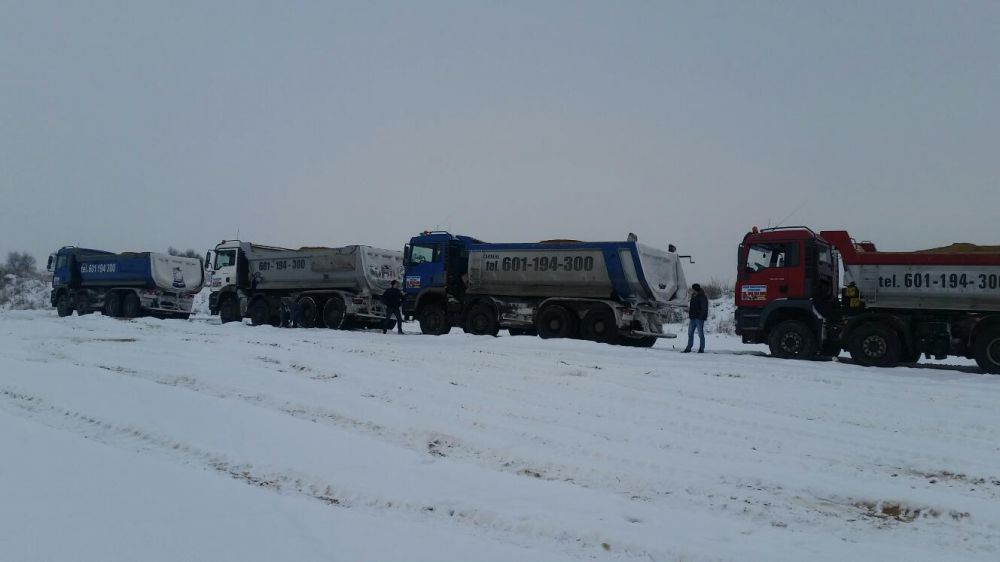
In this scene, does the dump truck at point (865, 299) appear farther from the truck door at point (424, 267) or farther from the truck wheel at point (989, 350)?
the truck door at point (424, 267)

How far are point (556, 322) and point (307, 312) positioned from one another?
8626mm

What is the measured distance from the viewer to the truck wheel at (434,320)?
20.4m

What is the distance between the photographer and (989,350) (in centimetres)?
1342

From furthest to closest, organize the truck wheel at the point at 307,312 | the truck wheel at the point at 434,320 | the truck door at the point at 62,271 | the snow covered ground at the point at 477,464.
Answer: the truck door at the point at 62,271 < the truck wheel at the point at 307,312 < the truck wheel at the point at 434,320 < the snow covered ground at the point at 477,464

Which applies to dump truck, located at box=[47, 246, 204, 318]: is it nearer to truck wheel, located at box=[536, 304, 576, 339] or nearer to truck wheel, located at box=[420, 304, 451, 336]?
truck wheel, located at box=[420, 304, 451, 336]

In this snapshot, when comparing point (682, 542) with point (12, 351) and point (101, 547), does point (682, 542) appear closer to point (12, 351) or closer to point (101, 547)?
point (101, 547)

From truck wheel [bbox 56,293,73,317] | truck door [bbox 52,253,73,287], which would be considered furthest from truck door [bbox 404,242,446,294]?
truck door [bbox 52,253,73,287]

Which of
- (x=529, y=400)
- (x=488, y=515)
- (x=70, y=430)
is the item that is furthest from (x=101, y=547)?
(x=529, y=400)

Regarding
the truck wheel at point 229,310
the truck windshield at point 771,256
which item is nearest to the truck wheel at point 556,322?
the truck windshield at point 771,256

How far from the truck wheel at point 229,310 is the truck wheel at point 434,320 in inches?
303

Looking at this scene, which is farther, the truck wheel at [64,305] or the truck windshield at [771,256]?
the truck wheel at [64,305]

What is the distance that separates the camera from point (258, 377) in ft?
30.8

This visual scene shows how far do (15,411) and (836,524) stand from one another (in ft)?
24.6

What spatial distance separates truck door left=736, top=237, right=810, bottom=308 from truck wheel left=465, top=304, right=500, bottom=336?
6280mm
